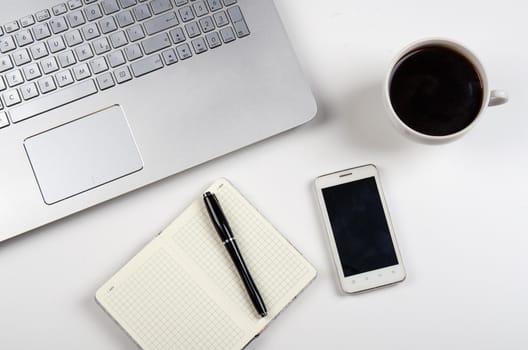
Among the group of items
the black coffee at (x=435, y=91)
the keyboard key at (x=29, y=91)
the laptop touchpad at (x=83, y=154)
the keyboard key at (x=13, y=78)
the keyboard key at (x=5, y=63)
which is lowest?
the black coffee at (x=435, y=91)

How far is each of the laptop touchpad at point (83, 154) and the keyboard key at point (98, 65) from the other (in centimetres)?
4

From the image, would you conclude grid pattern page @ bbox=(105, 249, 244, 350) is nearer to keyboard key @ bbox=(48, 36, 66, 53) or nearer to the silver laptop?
the silver laptop

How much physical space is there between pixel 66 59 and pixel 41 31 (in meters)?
0.04

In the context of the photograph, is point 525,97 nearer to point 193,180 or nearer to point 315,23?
point 315,23

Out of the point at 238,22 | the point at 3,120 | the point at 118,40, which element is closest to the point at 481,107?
the point at 238,22

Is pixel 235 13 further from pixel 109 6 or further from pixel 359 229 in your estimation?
pixel 359 229

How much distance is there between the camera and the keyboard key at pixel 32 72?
0.60 m

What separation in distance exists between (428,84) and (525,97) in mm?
134

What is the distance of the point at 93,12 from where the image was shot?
61 cm

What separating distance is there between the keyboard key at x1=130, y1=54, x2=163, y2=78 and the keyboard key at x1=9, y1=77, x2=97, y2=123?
0.15 feet

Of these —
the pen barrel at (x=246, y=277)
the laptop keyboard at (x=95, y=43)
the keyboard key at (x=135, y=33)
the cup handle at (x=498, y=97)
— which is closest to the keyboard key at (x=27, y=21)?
the laptop keyboard at (x=95, y=43)

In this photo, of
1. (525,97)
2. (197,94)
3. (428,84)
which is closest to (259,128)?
(197,94)

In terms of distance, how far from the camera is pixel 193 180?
631mm

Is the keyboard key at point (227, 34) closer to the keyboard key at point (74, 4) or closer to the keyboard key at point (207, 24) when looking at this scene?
the keyboard key at point (207, 24)
